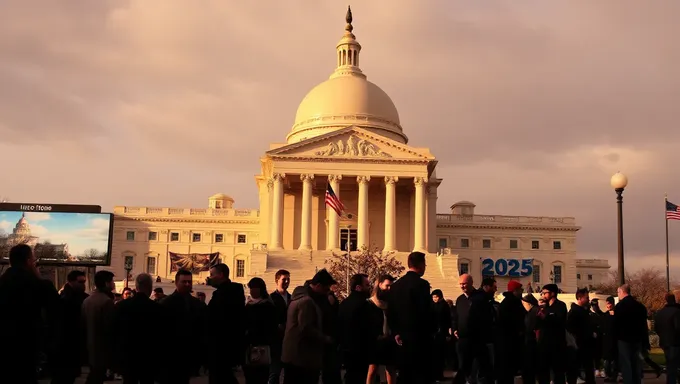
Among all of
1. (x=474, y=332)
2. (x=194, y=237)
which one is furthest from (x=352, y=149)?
(x=474, y=332)

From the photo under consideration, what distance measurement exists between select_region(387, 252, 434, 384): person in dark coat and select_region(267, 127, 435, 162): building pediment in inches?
2367

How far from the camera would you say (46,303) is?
33.9 ft

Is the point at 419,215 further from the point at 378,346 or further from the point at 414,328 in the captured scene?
the point at 414,328

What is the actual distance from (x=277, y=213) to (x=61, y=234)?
86.9ft

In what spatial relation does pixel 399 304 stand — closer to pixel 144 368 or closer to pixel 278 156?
pixel 144 368

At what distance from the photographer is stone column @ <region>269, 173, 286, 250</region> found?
2793 inches

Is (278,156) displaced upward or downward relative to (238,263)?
upward

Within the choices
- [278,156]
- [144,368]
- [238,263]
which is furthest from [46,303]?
[238,263]

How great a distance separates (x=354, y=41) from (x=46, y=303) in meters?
87.7

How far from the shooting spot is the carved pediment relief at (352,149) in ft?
239

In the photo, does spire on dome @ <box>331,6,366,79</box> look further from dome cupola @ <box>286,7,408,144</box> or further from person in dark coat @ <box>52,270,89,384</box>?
person in dark coat @ <box>52,270,89,384</box>

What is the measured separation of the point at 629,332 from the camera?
56.6 feet

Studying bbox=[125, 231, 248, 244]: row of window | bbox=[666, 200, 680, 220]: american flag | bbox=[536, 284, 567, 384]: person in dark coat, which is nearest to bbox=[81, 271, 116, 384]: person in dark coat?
bbox=[536, 284, 567, 384]: person in dark coat

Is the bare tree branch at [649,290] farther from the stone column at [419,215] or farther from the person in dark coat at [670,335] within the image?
the person in dark coat at [670,335]
